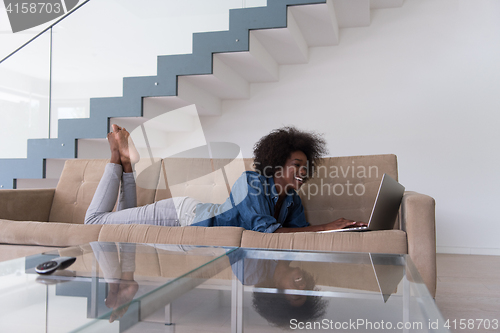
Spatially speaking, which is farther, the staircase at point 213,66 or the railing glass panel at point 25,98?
the railing glass panel at point 25,98

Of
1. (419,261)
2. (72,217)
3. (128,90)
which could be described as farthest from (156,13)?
(419,261)

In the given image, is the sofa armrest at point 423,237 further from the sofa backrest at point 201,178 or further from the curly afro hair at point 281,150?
the sofa backrest at point 201,178

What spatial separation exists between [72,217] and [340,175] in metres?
1.75

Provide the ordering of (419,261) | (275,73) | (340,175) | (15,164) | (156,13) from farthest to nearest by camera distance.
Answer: (275,73) < (15,164) < (156,13) < (340,175) < (419,261)

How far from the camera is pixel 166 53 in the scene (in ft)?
10.0

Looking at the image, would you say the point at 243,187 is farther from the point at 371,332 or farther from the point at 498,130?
the point at 498,130

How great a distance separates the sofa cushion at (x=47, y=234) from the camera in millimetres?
1905

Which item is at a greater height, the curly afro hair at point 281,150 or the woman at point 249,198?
the curly afro hair at point 281,150

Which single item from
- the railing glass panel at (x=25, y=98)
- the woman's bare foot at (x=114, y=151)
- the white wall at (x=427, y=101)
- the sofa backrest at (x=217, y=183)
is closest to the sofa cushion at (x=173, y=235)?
the woman's bare foot at (x=114, y=151)

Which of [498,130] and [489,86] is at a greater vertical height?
[489,86]

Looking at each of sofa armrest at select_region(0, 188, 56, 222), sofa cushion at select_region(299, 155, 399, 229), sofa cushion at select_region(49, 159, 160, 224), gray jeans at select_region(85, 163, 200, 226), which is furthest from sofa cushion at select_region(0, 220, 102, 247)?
sofa cushion at select_region(299, 155, 399, 229)

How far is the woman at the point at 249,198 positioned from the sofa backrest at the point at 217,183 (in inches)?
4.9

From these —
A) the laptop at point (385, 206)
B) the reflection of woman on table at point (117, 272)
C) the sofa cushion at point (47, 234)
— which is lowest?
the sofa cushion at point (47, 234)

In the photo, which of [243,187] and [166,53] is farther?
[166,53]
